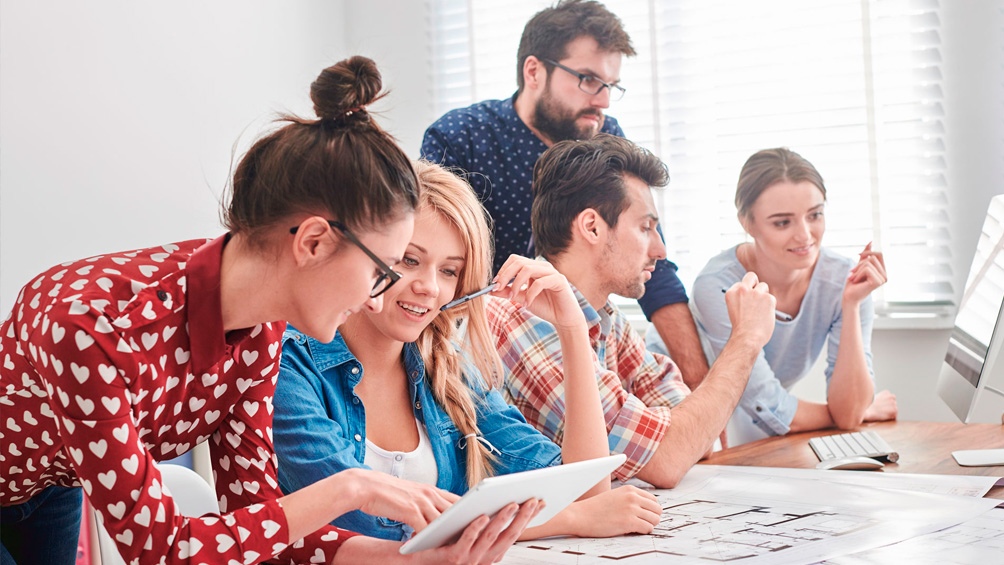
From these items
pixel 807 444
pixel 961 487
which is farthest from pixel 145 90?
pixel 961 487

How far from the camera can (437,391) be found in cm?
135

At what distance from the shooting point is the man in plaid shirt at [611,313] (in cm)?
157

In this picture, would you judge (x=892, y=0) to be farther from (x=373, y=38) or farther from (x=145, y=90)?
(x=145, y=90)

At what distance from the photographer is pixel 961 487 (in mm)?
1331

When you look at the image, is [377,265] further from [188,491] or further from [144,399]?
[188,491]

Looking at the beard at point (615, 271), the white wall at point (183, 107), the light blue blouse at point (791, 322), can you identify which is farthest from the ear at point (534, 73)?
the beard at point (615, 271)

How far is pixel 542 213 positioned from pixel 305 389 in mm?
844

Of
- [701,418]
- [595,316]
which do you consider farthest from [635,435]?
[595,316]

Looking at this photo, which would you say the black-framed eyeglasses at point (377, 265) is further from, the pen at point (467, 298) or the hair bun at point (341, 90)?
the pen at point (467, 298)

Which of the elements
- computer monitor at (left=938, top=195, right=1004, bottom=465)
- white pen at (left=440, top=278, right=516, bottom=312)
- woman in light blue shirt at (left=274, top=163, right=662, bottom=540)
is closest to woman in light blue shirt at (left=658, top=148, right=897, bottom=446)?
computer monitor at (left=938, top=195, right=1004, bottom=465)

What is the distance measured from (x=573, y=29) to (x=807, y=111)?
1006 mm

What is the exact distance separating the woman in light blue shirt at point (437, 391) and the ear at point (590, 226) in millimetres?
387

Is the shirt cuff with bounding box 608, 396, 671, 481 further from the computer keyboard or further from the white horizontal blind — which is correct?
the white horizontal blind

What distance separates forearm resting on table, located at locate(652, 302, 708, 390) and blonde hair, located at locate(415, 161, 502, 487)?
0.98 metres
